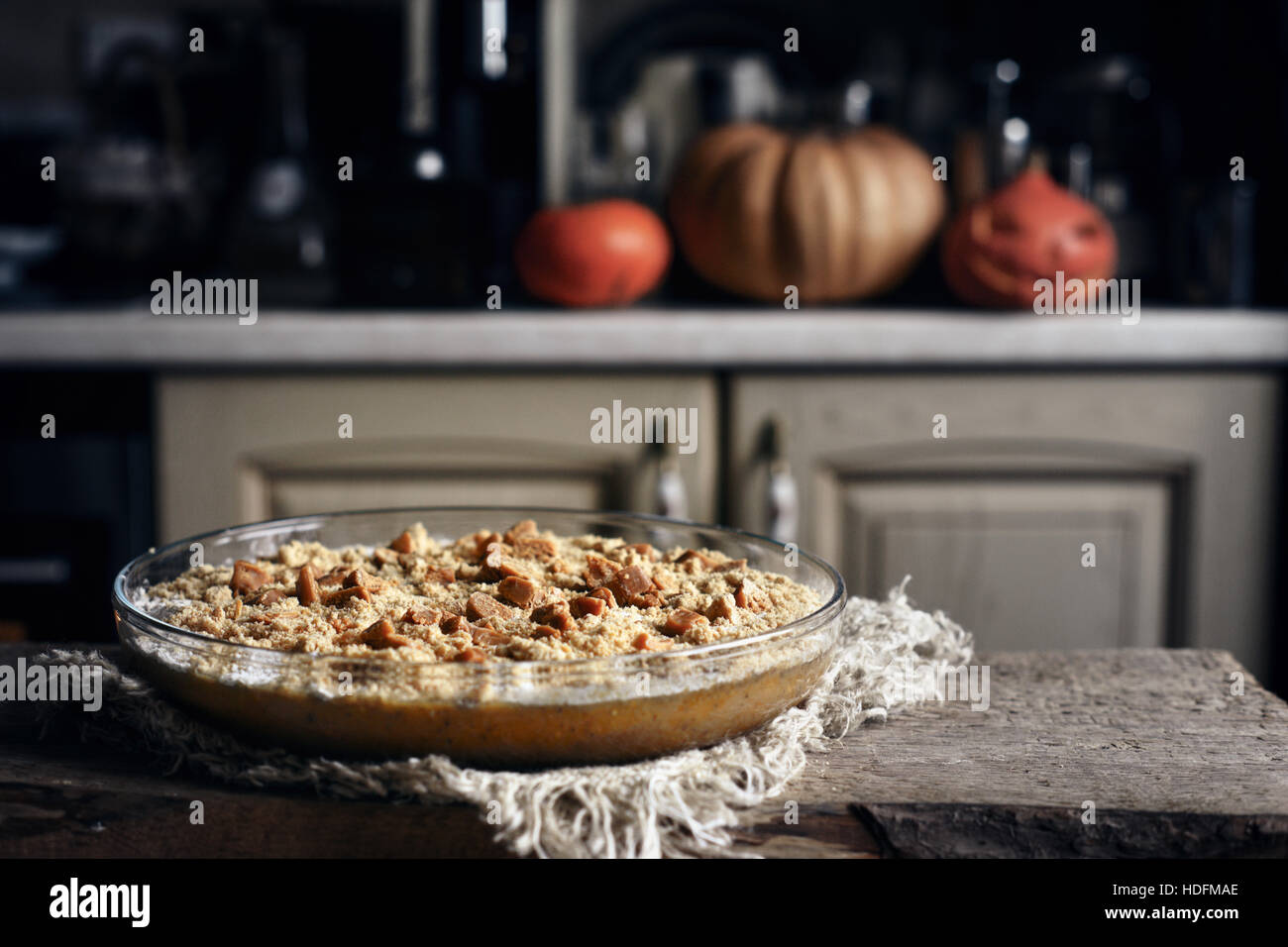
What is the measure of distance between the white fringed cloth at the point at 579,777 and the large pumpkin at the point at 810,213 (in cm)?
108

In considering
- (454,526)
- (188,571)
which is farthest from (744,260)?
(188,571)

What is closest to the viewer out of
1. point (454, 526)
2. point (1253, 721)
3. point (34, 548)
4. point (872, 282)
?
point (1253, 721)

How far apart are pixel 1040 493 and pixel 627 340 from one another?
58cm

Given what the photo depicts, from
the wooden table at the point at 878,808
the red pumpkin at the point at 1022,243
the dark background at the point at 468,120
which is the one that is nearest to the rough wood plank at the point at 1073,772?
the wooden table at the point at 878,808

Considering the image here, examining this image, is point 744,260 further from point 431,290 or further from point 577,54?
point 577,54

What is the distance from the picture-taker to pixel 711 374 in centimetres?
166

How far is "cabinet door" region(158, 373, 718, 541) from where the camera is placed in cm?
165

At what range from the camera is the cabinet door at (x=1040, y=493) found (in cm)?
166

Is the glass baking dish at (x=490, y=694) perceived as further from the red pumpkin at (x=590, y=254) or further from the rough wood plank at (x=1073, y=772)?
the red pumpkin at (x=590, y=254)

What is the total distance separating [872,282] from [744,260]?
19 centimetres

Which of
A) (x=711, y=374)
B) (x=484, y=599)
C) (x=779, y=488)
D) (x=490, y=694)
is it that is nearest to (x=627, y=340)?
(x=711, y=374)

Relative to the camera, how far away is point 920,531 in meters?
1.68

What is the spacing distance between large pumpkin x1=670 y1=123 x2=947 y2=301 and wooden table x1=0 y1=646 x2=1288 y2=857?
1.14 metres

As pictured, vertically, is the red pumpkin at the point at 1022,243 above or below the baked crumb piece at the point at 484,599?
above
